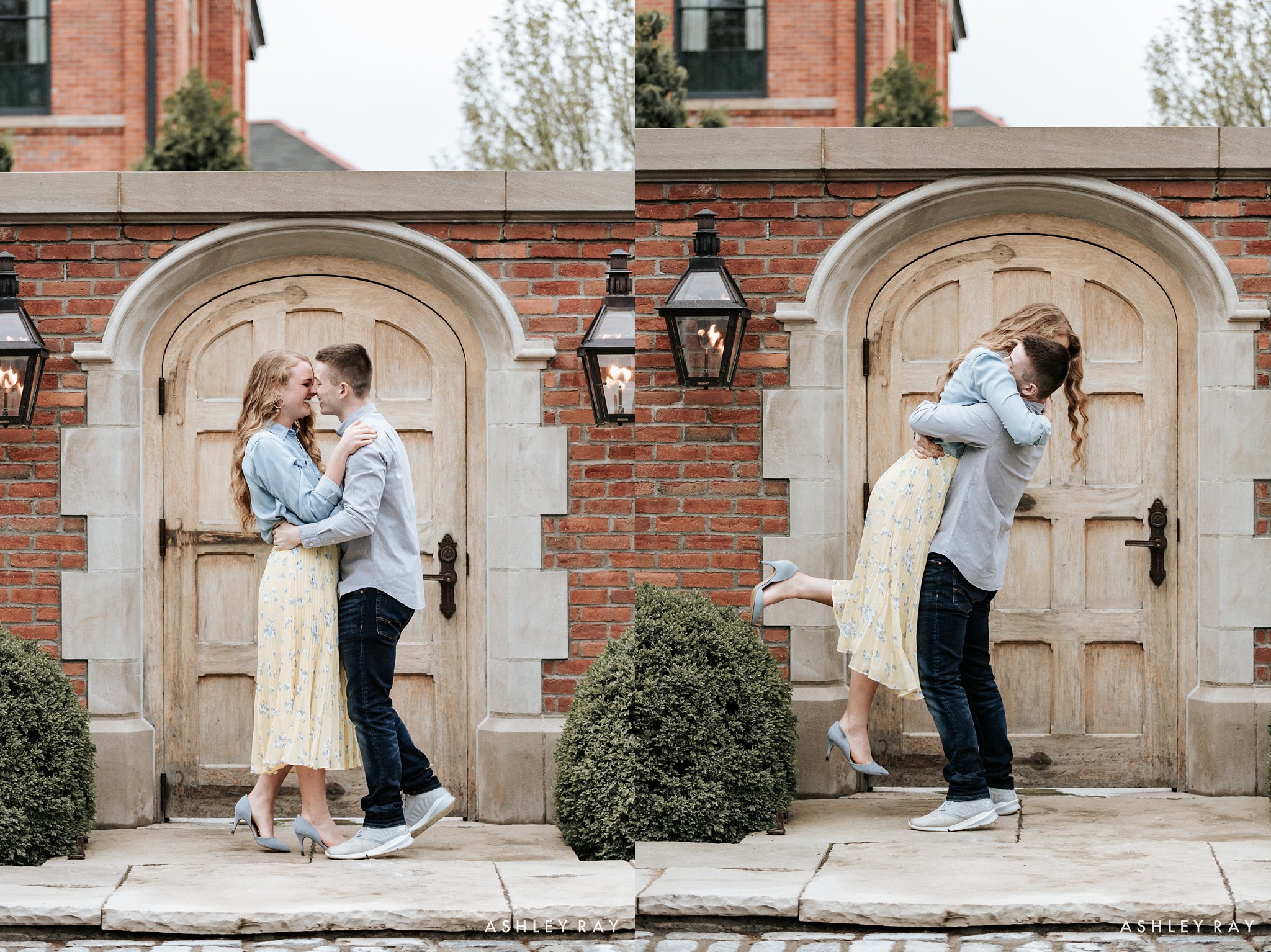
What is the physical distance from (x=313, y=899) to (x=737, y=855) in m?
1.17

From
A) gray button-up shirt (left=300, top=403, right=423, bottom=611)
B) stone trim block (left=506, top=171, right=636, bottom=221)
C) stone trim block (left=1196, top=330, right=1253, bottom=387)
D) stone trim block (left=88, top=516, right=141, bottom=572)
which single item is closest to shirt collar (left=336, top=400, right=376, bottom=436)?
gray button-up shirt (left=300, top=403, right=423, bottom=611)

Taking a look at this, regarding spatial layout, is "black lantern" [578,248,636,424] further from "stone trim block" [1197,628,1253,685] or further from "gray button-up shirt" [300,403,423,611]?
"stone trim block" [1197,628,1253,685]

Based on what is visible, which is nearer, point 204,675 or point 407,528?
point 407,528

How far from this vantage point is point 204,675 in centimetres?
410

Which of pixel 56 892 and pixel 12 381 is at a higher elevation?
pixel 12 381

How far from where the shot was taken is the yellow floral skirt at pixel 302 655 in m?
3.54

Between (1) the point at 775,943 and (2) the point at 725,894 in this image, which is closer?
(1) the point at 775,943

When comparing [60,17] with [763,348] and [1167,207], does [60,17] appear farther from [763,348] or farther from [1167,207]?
[1167,207]

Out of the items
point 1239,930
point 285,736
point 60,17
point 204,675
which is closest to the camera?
point 1239,930

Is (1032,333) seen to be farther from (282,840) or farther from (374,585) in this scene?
(282,840)

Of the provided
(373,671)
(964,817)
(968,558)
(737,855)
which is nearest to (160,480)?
(373,671)

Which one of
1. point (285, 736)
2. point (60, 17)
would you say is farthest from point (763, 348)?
point (60, 17)

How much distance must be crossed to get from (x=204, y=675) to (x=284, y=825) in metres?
0.55

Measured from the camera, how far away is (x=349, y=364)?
3.58 metres
